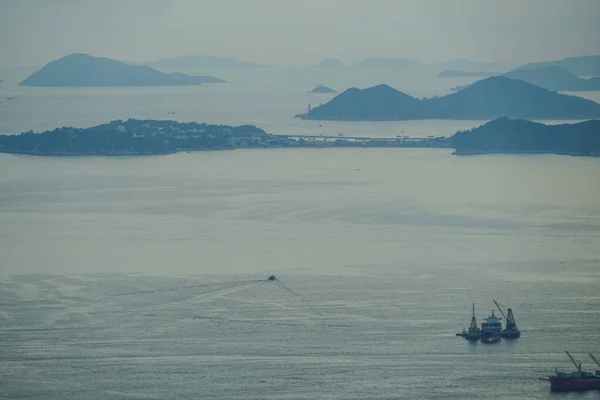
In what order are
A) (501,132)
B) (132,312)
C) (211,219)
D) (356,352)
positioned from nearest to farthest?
(356,352) < (132,312) < (211,219) < (501,132)

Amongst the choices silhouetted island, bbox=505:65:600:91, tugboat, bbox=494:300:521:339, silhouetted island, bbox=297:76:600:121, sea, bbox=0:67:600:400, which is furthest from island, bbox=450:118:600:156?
silhouetted island, bbox=505:65:600:91

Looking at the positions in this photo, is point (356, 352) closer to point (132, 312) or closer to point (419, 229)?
point (132, 312)

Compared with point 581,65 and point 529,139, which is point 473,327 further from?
point 581,65

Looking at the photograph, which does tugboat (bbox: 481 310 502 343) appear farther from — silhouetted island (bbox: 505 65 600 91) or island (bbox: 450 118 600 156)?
silhouetted island (bbox: 505 65 600 91)

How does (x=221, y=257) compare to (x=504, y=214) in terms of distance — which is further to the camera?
(x=504, y=214)

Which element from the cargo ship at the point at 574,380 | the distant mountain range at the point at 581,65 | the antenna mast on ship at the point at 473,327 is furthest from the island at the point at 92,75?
the cargo ship at the point at 574,380

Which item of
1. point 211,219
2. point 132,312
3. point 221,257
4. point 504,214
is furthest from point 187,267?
point 504,214

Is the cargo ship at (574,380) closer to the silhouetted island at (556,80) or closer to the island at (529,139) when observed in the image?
the island at (529,139)

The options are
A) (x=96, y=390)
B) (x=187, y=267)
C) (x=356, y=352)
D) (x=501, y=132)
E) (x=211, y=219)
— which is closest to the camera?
(x=96, y=390)
